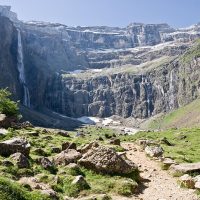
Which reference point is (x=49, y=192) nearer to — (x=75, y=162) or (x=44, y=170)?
(x=44, y=170)

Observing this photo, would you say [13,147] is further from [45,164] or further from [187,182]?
[187,182]

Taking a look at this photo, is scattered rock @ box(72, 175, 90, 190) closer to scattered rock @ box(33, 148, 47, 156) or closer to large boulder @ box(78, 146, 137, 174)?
large boulder @ box(78, 146, 137, 174)

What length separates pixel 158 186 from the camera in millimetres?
29219

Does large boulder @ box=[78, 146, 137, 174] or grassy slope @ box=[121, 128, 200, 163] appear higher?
large boulder @ box=[78, 146, 137, 174]

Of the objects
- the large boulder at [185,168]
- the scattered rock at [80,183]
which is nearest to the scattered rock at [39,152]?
the scattered rock at [80,183]

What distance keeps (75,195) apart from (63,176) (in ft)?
9.46

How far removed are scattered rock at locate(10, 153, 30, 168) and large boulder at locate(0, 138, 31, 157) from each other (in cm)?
180

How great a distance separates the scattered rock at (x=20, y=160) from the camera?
1098 inches

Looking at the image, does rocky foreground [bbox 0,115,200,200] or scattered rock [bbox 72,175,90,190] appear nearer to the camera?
rocky foreground [bbox 0,115,200,200]

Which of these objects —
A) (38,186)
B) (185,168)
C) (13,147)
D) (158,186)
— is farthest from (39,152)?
(38,186)

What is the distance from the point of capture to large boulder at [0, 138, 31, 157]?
102 feet

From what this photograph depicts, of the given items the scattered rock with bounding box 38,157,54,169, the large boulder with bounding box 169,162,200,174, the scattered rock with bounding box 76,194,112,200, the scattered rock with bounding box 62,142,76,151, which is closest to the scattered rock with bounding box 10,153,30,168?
the scattered rock with bounding box 38,157,54,169

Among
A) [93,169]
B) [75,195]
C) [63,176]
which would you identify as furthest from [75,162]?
[75,195]

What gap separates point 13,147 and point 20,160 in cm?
348
